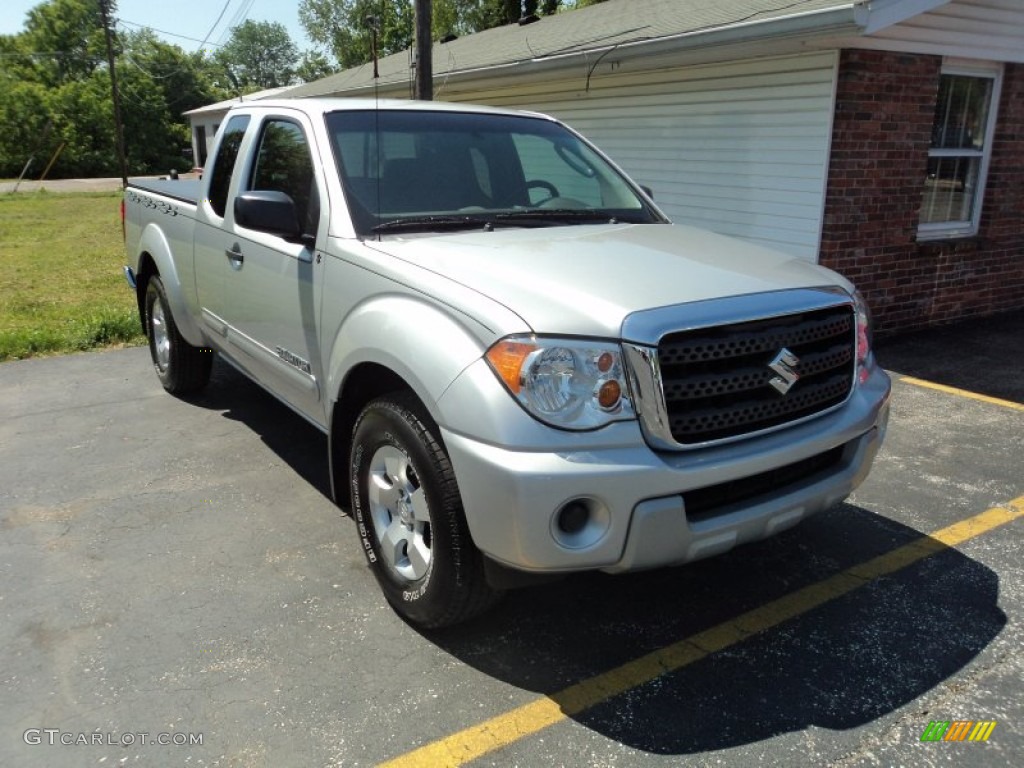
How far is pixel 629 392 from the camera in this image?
2.58 m

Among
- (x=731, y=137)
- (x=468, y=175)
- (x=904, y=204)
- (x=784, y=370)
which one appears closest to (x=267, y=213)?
(x=468, y=175)

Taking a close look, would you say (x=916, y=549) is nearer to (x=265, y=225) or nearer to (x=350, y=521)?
(x=350, y=521)

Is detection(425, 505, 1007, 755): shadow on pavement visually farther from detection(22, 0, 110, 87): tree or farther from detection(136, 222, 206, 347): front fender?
detection(22, 0, 110, 87): tree

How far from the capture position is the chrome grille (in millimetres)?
2660

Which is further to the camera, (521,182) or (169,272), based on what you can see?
(169,272)

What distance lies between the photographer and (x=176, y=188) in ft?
19.2

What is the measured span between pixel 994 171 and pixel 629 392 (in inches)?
307

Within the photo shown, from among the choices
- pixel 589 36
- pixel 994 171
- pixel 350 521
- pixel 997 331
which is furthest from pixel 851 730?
pixel 589 36

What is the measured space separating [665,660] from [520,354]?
4.34 ft

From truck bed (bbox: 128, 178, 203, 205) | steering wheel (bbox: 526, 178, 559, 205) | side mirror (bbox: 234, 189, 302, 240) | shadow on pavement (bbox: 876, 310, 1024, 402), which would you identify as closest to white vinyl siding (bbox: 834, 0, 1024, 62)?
shadow on pavement (bbox: 876, 310, 1024, 402)

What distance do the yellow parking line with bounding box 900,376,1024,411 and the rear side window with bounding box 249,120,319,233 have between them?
5.04m

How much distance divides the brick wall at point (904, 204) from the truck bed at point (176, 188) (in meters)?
5.28

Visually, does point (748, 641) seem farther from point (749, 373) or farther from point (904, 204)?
point (904, 204)

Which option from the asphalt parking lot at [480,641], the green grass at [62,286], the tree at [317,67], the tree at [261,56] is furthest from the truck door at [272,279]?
the tree at [261,56]
